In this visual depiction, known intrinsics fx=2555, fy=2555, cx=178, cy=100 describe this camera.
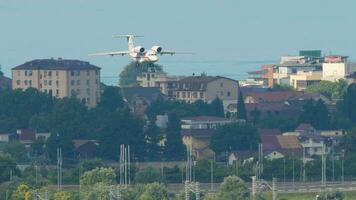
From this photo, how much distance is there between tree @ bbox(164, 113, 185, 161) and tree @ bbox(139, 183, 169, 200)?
2007cm

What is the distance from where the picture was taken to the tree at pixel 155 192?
65375 millimetres

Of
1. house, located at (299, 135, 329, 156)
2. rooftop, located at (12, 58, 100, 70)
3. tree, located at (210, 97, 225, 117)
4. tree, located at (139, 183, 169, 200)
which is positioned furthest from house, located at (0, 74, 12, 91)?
tree, located at (139, 183, 169, 200)

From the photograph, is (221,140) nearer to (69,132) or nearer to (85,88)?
(69,132)

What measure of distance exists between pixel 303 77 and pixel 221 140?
40.9 meters

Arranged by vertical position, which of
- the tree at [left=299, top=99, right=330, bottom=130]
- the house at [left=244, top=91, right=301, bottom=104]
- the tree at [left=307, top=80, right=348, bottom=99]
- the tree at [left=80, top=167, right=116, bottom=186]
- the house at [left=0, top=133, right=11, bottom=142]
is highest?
the tree at [left=307, top=80, right=348, bottom=99]

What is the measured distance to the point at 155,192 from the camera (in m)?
66.2

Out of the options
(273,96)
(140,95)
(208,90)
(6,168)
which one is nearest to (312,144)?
(6,168)

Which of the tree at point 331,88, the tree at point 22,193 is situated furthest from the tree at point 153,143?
the tree at point 331,88

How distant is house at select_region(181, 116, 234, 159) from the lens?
90.7 m

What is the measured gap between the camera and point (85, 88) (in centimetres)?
11488

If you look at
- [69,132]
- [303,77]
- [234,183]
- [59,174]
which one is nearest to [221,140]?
[69,132]

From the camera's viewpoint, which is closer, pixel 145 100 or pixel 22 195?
pixel 22 195

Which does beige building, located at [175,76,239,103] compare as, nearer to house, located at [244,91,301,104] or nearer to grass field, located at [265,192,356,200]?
house, located at [244,91,301,104]

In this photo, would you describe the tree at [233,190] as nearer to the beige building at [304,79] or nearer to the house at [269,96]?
the house at [269,96]
